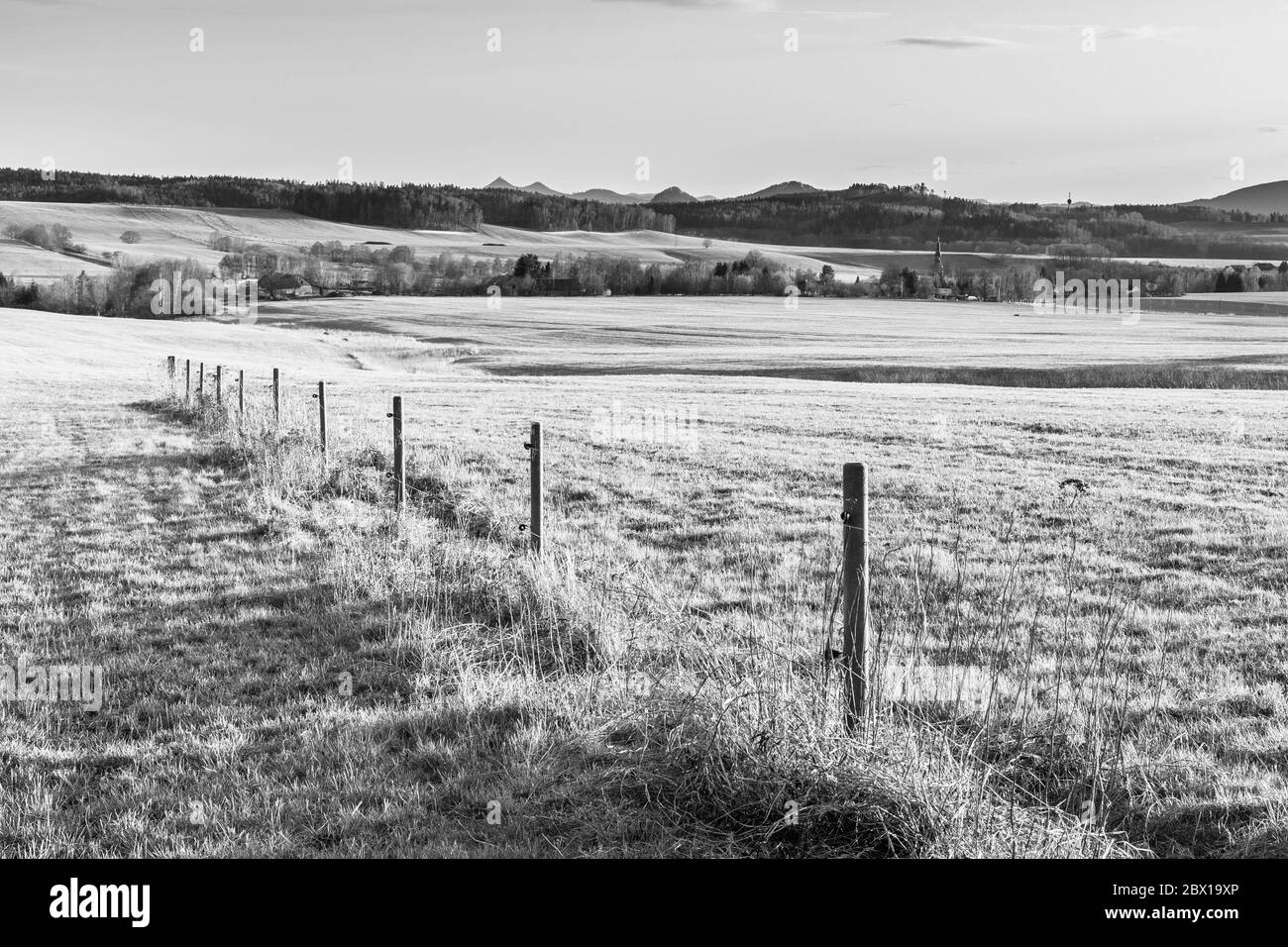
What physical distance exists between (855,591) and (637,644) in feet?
7.19

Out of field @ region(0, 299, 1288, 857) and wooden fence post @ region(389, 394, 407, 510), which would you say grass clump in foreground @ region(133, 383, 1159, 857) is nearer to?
field @ region(0, 299, 1288, 857)

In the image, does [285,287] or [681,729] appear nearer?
[681,729]

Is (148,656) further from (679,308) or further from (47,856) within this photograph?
(679,308)

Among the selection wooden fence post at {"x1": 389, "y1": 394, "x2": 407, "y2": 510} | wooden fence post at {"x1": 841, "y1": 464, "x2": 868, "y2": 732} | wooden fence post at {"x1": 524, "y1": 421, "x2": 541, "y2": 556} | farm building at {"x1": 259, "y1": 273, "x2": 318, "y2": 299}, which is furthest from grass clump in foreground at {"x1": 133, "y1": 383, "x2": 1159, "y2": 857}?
farm building at {"x1": 259, "y1": 273, "x2": 318, "y2": 299}

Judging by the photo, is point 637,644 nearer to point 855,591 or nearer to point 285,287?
point 855,591

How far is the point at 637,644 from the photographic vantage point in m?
7.77

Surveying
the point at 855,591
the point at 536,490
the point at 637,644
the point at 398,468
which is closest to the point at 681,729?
the point at 855,591

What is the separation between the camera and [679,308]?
4176 inches

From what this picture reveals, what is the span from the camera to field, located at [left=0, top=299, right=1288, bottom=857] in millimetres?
5328

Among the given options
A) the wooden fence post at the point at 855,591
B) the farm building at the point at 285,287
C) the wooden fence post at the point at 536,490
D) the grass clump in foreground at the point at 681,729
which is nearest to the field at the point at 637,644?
the grass clump in foreground at the point at 681,729

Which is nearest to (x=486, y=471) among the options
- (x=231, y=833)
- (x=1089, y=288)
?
(x=231, y=833)

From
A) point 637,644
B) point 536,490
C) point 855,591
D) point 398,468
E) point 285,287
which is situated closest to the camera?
point 855,591

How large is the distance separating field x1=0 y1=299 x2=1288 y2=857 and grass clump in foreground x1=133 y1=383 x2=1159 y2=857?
0.03 m

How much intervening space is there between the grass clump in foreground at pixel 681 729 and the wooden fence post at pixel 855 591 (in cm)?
14
